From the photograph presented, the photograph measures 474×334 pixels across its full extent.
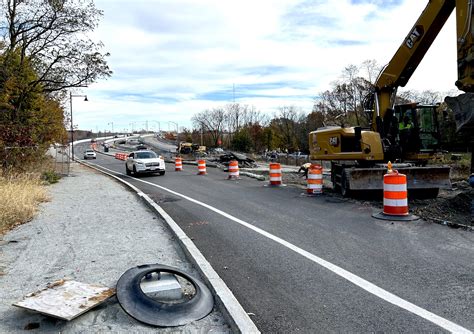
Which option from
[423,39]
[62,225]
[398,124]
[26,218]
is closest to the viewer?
[62,225]

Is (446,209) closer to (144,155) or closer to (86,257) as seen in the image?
(86,257)

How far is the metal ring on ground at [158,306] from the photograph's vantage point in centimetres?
408

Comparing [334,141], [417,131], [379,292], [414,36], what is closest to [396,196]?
[379,292]

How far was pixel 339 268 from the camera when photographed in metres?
5.59

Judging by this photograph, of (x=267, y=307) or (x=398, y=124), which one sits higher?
(x=398, y=124)

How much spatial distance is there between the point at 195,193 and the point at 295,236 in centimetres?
783

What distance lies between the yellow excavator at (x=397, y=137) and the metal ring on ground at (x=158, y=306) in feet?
27.0

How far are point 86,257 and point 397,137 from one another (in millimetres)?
10083

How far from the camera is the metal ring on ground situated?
4082 millimetres

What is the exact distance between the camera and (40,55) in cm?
2520

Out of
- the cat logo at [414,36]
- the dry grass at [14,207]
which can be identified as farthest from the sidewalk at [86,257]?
the cat logo at [414,36]

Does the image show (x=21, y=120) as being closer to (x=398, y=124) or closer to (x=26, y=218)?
(x=26, y=218)

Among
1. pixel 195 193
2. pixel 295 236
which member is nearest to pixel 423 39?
pixel 295 236

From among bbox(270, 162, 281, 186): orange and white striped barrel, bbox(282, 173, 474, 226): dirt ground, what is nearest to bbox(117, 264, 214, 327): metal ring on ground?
bbox(282, 173, 474, 226): dirt ground
